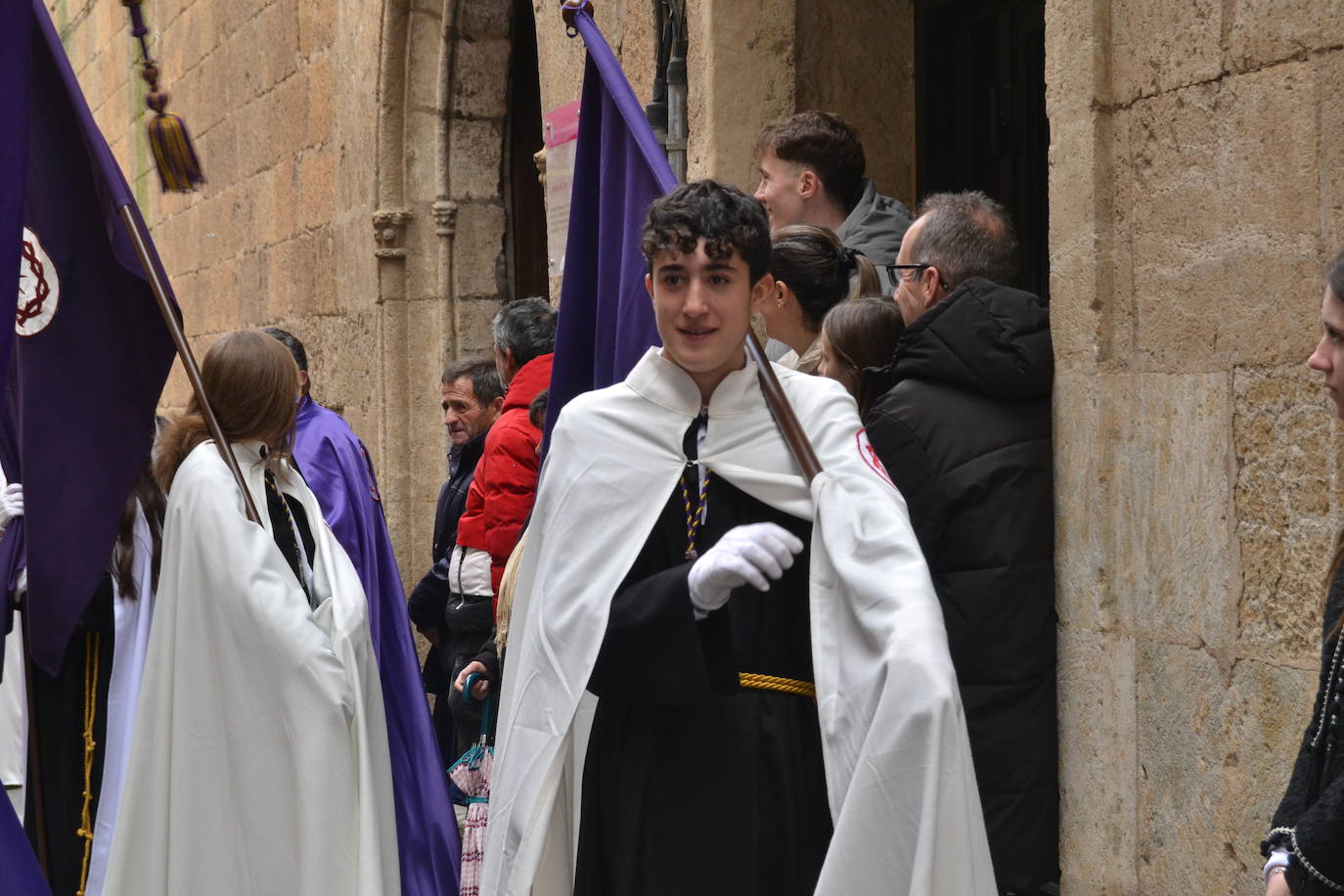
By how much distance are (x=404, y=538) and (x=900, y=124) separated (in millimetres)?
3924

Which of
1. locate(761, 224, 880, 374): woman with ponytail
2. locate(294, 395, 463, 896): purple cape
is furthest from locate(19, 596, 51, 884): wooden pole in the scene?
locate(761, 224, 880, 374): woman with ponytail

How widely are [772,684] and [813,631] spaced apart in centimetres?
14

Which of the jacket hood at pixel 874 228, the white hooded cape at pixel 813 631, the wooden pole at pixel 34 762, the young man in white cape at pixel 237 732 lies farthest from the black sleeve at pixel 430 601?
the white hooded cape at pixel 813 631

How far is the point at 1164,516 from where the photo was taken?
335 cm

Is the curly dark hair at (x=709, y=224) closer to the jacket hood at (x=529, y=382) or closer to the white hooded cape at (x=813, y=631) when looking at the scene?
the white hooded cape at (x=813, y=631)

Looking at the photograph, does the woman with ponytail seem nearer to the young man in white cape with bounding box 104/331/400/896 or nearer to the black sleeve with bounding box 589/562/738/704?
the young man in white cape with bounding box 104/331/400/896

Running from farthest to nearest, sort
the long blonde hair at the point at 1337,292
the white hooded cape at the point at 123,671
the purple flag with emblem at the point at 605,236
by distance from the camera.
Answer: the white hooded cape at the point at 123,671 → the purple flag with emblem at the point at 605,236 → the long blonde hair at the point at 1337,292

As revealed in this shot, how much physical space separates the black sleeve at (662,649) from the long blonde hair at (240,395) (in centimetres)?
161

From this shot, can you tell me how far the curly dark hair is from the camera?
8.18 feet

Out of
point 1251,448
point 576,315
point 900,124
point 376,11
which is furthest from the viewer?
point 376,11

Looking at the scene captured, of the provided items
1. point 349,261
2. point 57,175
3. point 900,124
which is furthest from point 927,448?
point 349,261

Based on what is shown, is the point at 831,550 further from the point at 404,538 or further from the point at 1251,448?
the point at 404,538

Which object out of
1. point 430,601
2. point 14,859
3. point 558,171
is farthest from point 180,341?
point 558,171

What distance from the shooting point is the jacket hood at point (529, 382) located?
486 centimetres
